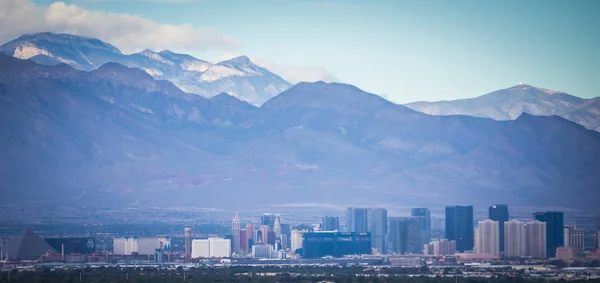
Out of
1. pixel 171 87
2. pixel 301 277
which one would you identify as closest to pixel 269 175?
pixel 171 87

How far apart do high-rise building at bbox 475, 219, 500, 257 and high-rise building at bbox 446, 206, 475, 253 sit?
2.12 meters

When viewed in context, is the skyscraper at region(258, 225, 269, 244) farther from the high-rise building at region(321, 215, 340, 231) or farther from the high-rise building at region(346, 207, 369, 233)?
the high-rise building at region(346, 207, 369, 233)

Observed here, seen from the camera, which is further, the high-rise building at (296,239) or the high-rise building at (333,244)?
the high-rise building at (296,239)

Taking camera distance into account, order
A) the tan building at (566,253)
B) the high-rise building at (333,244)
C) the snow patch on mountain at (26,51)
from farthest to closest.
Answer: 1. the snow patch on mountain at (26,51)
2. the high-rise building at (333,244)
3. the tan building at (566,253)

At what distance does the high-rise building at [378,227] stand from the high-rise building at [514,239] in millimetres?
9949

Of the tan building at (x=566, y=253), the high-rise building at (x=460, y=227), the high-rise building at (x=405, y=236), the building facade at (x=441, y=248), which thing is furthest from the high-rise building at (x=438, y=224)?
the tan building at (x=566, y=253)

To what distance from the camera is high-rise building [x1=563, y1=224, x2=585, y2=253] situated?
383 feet

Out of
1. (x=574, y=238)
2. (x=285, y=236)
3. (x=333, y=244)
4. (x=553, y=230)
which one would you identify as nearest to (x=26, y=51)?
(x=285, y=236)

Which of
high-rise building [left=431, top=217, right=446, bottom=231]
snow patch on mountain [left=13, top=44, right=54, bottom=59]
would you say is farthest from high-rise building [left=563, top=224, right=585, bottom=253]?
snow patch on mountain [left=13, top=44, right=54, bottom=59]

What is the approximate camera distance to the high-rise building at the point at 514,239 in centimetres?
11519

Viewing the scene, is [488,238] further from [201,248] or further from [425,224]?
[201,248]

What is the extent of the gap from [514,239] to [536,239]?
2.04m

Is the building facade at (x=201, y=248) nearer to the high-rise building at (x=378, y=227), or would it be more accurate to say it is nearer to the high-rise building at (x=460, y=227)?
the high-rise building at (x=378, y=227)

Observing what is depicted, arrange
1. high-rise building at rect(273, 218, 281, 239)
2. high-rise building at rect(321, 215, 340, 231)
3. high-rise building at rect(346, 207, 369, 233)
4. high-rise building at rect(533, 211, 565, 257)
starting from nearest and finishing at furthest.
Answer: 1. high-rise building at rect(533, 211, 565, 257)
2. high-rise building at rect(273, 218, 281, 239)
3. high-rise building at rect(346, 207, 369, 233)
4. high-rise building at rect(321, 215, 340, 231)
